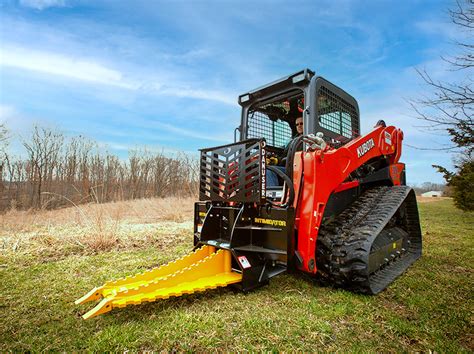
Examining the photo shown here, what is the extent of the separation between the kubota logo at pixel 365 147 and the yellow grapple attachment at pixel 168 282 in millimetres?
2192

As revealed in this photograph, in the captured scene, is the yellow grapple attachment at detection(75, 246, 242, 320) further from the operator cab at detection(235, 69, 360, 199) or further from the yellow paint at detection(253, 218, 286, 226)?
the operator cab at detection(235, 69, 360, 199)

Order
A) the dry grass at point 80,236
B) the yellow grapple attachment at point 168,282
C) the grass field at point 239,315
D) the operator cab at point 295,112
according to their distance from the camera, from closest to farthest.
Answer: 1. the grass field at point 239,315
2. the yellow grapple attachment at point 168,282
3. the operator cab at point 295,112
4. the dry grass at point 80,236

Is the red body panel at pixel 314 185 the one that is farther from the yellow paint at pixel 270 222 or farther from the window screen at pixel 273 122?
the window screen at pixel 273 122

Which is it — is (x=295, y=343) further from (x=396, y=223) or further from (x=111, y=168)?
(x=111, y=168)

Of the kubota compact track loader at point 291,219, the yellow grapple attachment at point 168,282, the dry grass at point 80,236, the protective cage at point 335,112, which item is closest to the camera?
the yellow grapple attachment at point 168,282

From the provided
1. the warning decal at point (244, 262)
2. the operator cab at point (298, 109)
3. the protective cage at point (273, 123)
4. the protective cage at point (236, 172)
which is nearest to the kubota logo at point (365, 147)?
the operator cab at point (298, 109)

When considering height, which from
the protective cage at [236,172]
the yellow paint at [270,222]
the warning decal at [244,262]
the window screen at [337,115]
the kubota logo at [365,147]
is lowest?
the warning decal at [244,262]

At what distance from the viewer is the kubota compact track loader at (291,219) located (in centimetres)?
292

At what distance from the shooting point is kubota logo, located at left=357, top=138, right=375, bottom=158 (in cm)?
391

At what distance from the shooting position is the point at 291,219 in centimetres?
304

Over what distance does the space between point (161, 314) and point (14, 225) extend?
6695mm

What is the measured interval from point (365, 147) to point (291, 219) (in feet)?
5.85

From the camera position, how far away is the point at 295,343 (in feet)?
6.89

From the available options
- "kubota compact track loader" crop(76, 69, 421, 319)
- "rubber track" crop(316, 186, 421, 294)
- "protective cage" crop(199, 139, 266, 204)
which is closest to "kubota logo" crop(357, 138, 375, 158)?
"kubota compact track loader" crop(76, 69, 421, 319)
